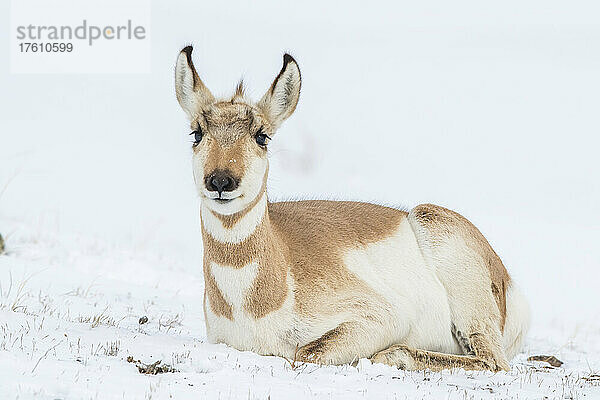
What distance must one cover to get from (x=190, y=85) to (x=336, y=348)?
8.58 ft

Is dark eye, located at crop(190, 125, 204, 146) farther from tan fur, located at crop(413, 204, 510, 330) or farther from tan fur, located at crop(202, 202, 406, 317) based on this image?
tan fur, located at crop(413, 204, 510, 330)

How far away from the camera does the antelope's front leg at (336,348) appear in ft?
23.2

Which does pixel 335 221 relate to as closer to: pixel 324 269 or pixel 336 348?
pixel 324 269

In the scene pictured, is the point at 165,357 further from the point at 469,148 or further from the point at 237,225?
the point at 469,148

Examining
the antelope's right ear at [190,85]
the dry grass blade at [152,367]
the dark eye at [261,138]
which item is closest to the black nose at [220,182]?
the dark eye at [261,138]

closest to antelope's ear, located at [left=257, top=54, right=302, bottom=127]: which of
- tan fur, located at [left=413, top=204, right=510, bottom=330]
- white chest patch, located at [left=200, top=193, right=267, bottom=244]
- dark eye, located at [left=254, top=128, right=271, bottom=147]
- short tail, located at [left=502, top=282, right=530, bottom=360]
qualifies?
dark eye, located at [left=254, top=128, right=271, bottom=147]

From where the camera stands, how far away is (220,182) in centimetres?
658

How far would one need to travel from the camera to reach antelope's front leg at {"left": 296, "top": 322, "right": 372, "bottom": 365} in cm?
707

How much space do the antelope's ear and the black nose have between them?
1051 mm

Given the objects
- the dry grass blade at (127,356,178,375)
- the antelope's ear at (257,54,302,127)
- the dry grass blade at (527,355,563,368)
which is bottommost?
the dry grass blade at (527,355,563,368)

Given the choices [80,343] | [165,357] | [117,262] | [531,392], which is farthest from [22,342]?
[117,262]

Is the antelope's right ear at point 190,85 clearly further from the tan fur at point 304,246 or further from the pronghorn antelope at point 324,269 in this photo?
the tan fur at point 304,246

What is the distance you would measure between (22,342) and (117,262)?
7.94 metres

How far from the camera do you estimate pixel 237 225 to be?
7.09 metres
